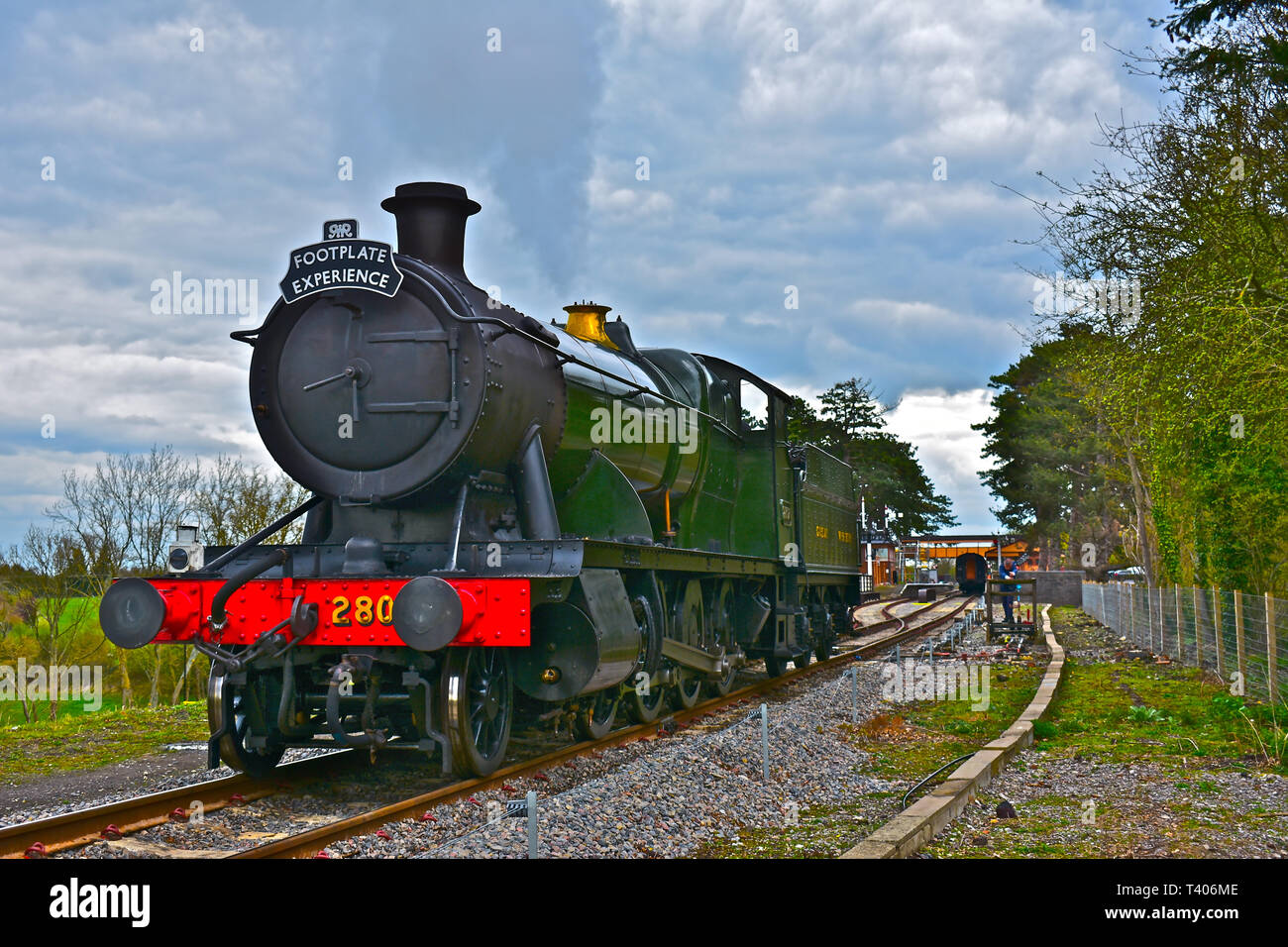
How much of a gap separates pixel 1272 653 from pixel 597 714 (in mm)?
6608

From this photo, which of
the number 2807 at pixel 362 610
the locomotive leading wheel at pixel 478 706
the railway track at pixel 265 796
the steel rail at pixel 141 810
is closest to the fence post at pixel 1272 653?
the railway track at pixel 265 796

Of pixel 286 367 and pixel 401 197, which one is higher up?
pixel 401 197

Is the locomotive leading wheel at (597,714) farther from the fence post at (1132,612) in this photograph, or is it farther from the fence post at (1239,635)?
the fence post at (1132,612)

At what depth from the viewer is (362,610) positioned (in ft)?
22.7

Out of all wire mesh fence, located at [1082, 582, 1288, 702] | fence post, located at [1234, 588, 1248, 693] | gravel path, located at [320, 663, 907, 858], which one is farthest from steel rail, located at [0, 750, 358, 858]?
fence post, located at [1234, 588, 1248, 693]

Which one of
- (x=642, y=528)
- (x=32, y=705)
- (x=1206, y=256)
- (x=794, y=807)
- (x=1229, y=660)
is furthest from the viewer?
(x=32, y=705)

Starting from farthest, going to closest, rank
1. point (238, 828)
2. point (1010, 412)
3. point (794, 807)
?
point (1010, 412) → point (794, 807) → point (238, 828)

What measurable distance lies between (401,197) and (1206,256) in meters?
7.50

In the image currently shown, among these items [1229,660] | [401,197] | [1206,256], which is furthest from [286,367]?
[1229,660]

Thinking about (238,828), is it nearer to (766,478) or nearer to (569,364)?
(569,364)

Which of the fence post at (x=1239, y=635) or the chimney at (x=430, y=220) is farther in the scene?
the fence post at (x=1239, y=635)

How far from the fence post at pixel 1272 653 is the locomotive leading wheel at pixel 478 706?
7386mm

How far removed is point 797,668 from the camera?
16109 millimetres

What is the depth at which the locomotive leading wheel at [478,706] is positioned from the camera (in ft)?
23.0
